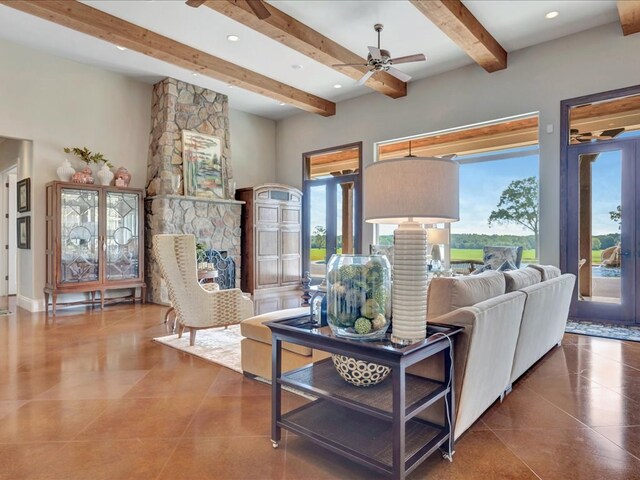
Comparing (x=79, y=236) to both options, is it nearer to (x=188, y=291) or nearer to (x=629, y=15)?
(x=188, y=291)

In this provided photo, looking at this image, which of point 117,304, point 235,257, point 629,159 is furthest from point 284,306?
point 629,159

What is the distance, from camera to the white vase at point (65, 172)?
226 inches

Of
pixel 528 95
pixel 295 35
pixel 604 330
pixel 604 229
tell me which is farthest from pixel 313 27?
pixel 604 330

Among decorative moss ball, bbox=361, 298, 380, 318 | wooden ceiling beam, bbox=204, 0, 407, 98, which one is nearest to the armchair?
wooden ceiling beam, bbox=204, 0, 407, 98

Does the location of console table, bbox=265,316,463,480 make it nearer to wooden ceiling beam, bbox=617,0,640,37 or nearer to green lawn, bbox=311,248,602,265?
green lawn, bbox=311,248,602,265

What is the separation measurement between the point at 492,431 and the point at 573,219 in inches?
159

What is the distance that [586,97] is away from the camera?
505 cm

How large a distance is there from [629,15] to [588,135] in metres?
1.37

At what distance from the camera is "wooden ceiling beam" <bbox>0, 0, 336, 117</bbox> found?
4.25 m

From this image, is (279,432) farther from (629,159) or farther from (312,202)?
(312,202)

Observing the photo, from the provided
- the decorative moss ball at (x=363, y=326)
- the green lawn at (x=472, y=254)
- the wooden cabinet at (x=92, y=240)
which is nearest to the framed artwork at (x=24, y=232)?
the wooden cabinet at (x=92, y=240)

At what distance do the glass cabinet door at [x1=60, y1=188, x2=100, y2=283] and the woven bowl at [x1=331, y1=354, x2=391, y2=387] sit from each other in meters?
5.22

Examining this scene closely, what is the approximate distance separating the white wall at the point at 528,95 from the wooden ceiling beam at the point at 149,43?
1524 mm

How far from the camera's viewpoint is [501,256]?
5543 mm
